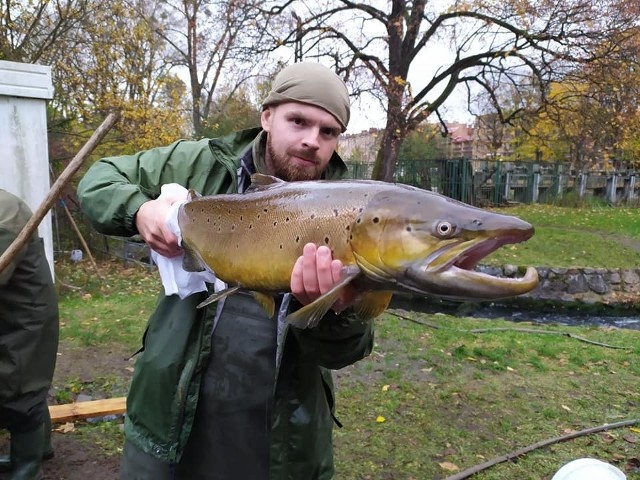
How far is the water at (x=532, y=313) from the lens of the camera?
11297 millimetres

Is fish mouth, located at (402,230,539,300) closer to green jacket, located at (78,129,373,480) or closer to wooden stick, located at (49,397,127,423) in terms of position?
green jacket, located at (78,129,373,480)

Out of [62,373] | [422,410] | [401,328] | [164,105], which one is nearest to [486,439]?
[422,410]

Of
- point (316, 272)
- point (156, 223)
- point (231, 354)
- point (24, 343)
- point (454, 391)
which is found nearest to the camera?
point (316, 272)

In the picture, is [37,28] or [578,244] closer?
[37,28]

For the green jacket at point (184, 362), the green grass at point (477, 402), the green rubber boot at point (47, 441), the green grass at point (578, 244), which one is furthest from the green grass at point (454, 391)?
the green grass at point (578, 244)

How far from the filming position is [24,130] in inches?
248

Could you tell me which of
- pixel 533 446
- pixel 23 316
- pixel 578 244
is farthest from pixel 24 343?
pixel 578 244

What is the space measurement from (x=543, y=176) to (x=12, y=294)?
27842 mm

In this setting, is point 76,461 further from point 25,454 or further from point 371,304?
point 371,304

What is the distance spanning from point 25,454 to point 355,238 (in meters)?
3.42

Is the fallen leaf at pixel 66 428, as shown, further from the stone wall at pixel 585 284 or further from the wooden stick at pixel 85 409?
the stone wall at pixel 585 284

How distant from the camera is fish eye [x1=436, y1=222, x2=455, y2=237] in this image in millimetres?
Result: 1459

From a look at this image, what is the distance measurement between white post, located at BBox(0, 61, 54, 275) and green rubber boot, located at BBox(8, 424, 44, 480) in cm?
351

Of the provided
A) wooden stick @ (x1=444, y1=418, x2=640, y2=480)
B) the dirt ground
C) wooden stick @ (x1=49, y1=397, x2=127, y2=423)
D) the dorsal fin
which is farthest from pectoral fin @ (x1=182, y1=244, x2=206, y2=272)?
wooden stick @ (x1=49, y1=397, x2=127, y2=423)
